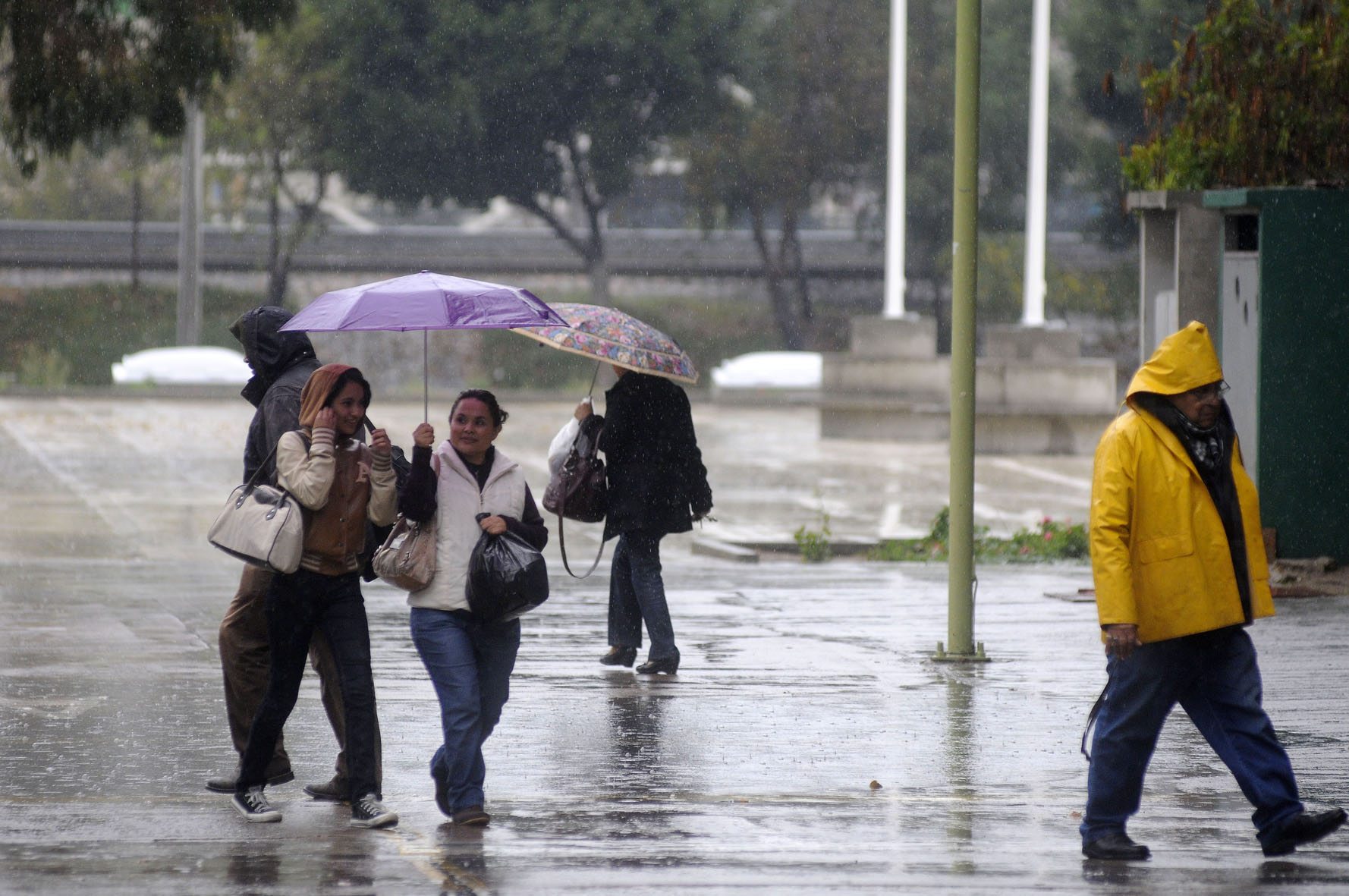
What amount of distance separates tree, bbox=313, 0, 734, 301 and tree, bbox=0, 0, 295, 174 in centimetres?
2783

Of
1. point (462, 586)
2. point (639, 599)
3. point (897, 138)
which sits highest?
point (897, 138)

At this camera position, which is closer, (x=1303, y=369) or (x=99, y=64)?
(x=1303, y=369)

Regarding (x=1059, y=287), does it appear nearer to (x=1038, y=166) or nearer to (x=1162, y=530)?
(x=1038, y=166)

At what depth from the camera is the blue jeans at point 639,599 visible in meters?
9.49

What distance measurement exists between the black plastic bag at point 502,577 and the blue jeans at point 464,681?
104mm

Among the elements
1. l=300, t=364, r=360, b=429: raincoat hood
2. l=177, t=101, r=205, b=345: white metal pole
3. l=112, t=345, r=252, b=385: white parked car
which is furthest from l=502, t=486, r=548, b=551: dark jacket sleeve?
l=177, t=101, r=205, b=345: white metal pole

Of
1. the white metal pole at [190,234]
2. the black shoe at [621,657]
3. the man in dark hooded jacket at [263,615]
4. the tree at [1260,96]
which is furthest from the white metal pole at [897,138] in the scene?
the man in dark hooded jacket at [263,615]

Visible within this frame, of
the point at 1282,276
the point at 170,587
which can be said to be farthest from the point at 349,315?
the point at 1282,276

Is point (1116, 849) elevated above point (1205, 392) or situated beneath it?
situated beneath

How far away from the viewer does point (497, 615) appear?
646cm

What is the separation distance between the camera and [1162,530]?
5.93 metres

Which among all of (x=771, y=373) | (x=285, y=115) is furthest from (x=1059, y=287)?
(x=285, y=115)

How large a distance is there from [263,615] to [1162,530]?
3084 millimetres

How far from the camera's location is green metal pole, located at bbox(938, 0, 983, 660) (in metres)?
9.91
